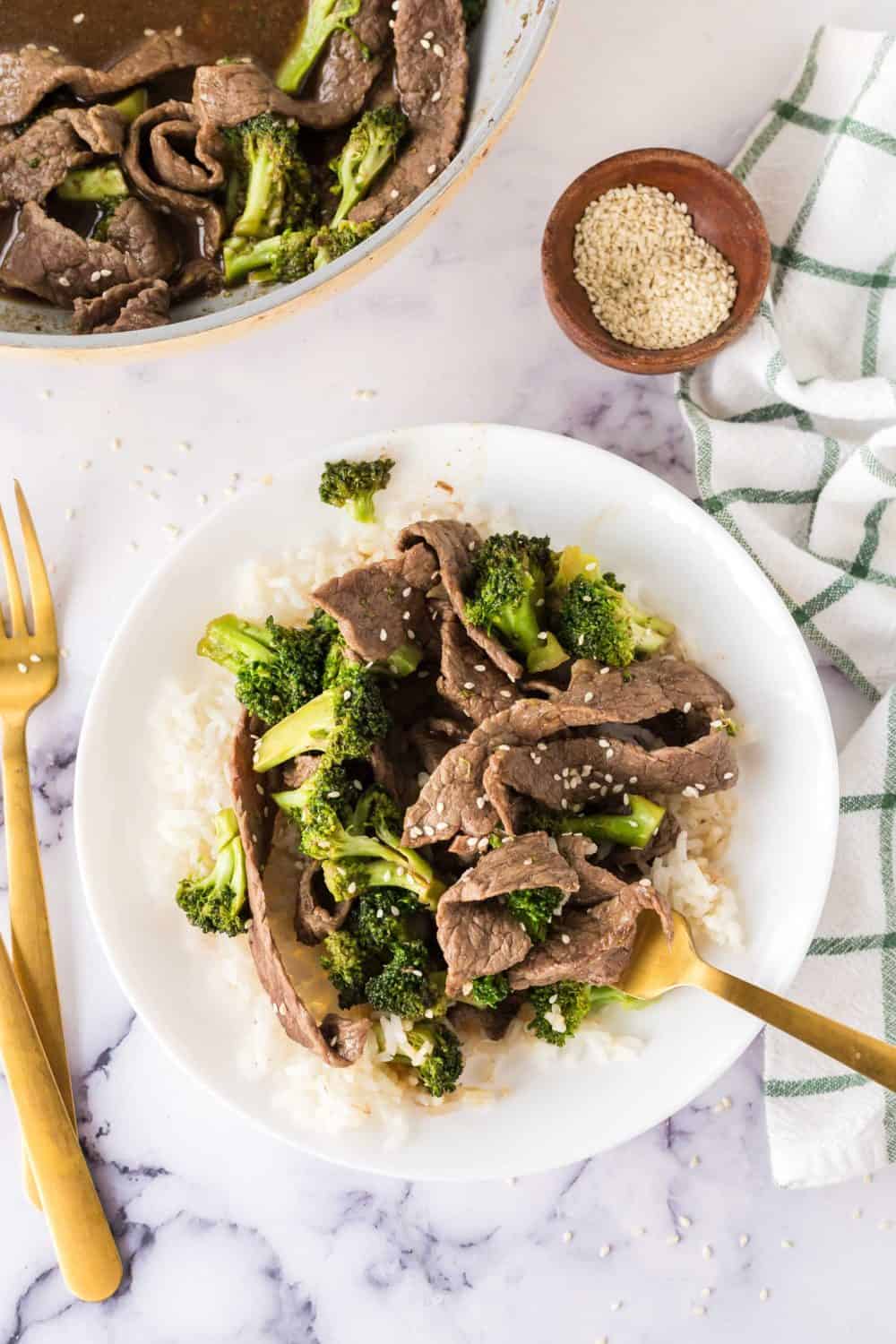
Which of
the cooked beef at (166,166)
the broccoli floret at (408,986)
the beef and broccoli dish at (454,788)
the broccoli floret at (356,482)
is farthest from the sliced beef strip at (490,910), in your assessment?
the cooked beef at (166,166)

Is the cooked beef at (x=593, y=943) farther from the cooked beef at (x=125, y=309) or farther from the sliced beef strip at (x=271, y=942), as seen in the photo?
the cooked beef at (x=125, y=309)

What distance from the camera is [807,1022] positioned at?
2512mm

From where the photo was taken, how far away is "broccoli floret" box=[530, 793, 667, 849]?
9.37 ft

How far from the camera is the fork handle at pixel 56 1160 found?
3121mm

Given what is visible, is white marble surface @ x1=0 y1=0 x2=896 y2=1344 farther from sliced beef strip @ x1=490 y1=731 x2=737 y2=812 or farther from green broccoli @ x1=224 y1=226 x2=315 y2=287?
sliced beef strip @ x1=490 y1=731 x2=737 y2=812

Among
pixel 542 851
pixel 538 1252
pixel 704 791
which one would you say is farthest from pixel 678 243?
pixel 538 1252

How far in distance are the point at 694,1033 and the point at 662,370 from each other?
1655 mm

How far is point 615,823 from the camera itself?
290 cm

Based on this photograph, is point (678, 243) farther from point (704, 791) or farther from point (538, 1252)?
point (538, 1252)

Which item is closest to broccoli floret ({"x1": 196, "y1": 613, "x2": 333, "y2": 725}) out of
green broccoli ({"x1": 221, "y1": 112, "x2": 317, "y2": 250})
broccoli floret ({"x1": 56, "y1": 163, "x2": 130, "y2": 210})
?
green broccoli ({"x1": 221, "y1": 112, "x2": 317, "y2": 250})

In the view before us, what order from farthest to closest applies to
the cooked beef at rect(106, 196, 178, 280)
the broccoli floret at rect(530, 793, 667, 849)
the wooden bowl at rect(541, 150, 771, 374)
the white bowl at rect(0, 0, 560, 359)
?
the wooden bowl at rect(541, 150, 771, 374) < the cooked beef at rect(106, 196, 178, 280) < the broccoli floret at rect(530, 793, 667, 849) < the white bowl at rect(0, 0, 560, 359)

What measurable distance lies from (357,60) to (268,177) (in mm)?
373

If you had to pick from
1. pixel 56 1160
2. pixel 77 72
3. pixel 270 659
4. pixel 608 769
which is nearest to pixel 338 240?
pixel 77 72

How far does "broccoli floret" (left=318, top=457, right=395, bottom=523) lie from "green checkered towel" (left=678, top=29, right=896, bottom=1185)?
2.82 feet
